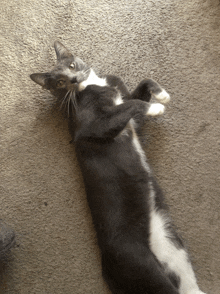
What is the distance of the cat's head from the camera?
4.77 ft

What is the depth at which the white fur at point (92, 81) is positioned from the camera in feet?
4.80

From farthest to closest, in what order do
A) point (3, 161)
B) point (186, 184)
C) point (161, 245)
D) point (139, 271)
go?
point (3, 161) < point (186, 184) < point (161, 245) < point (139, 271)

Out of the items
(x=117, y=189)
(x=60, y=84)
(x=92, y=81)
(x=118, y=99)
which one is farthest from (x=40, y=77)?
(x=117, y=189)

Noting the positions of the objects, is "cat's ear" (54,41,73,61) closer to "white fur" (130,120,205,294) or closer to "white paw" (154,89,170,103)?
"white paw" (154,89,170,103)

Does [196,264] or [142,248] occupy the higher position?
[142,248]

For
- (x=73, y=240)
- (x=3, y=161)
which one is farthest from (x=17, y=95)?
(x=73, y=240)

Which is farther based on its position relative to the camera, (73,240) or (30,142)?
(30,142)

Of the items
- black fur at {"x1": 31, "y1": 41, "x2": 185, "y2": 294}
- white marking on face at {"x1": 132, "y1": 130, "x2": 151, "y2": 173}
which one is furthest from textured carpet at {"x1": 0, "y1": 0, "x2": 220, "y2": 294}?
black fur at {"x1": 31, "y1": 41, "x2": 185, "y2": 294}

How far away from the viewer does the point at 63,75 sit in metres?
1.45

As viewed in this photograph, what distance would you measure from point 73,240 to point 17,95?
3.31ft

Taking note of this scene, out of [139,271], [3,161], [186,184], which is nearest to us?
[139,271]

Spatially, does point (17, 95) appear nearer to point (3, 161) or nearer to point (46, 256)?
point (3, 161)

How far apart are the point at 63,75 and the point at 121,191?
0.74 metres

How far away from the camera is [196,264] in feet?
4.68
